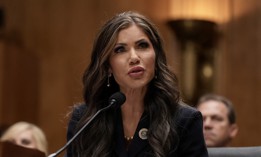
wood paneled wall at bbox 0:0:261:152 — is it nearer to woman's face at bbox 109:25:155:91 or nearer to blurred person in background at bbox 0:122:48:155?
blurred person in background at bbox 0:122:48:155

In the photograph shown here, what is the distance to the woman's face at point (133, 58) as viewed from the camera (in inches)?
101

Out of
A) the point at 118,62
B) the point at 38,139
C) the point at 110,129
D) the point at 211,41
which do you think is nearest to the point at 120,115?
the point at 110,129

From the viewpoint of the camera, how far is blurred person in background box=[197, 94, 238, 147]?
162 inches

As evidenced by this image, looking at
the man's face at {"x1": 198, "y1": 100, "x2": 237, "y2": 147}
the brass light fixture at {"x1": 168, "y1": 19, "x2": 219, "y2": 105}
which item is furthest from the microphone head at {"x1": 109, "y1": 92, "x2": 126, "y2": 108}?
the brass light fixture at {"x1": 168, "y1": 19, "x2": 219, "y2": 105}

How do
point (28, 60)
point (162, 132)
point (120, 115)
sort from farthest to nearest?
point (28, 60) → point (120, 115) → point (162, 132)

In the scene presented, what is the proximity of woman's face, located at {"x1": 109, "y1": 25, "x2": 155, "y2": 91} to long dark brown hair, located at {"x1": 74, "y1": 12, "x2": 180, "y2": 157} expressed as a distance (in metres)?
0.03

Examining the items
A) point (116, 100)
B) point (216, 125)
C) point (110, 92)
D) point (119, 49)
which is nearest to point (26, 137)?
point (216, 125)

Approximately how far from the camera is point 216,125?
4.19m

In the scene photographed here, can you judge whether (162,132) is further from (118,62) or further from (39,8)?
(39,8)

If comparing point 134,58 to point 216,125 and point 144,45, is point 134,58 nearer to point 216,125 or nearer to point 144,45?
point 144,45

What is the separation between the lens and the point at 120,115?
9.05ft

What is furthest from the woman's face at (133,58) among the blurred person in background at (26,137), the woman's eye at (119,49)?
the blurred person in background at (26,137)

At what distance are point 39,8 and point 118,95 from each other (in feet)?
14.9

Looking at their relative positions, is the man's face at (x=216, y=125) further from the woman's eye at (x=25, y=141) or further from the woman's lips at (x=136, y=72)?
the woman's lips at (x=136, y=72)
